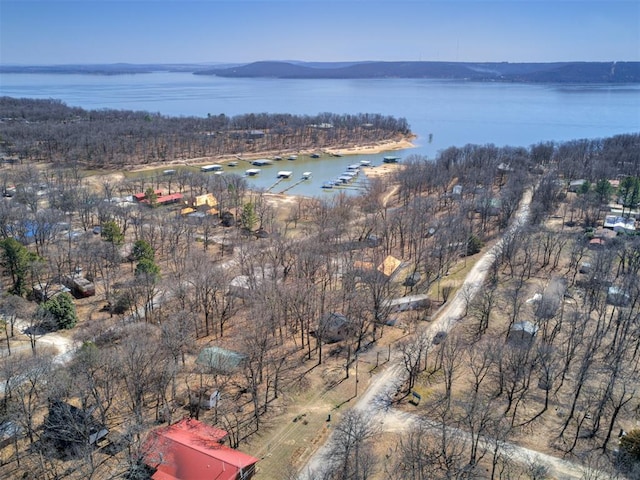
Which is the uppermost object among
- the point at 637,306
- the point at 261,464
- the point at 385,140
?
the point at 385,140

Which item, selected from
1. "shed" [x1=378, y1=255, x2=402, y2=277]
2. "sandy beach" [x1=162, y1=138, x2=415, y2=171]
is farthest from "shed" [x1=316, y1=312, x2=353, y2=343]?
"sandy beach" [x1=162, y1=138, x2=415, y2=171]

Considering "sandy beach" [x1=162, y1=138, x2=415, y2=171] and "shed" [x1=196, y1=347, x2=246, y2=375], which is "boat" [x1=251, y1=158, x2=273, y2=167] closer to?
"sandy beach" [x1=162, y1=138, x2=415, y2=171]

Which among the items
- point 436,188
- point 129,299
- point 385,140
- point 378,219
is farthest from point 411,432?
point 385,140

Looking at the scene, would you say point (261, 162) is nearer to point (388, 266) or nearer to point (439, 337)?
point (388, 266)

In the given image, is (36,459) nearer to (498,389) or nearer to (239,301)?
(239,301)

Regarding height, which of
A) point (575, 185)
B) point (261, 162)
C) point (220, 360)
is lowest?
point (220, 360)

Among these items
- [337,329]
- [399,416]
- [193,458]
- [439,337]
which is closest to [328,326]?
[337,329]
